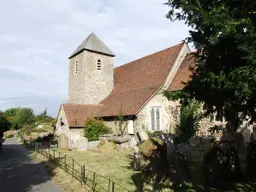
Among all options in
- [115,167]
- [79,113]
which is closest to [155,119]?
[79,113]

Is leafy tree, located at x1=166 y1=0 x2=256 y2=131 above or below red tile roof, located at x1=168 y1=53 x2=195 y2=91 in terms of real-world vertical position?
below

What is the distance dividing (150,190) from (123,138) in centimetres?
1241

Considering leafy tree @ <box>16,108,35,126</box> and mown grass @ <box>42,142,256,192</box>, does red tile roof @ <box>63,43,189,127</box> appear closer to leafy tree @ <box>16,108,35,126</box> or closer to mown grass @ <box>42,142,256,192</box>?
mown grass @ <box>42,142,256,192</box>

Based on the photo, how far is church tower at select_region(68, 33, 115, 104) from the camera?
3080cm

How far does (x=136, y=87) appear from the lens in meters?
27.6

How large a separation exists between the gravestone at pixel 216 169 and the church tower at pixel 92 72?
21216 mm

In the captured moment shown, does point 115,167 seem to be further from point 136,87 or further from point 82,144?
point 136,87

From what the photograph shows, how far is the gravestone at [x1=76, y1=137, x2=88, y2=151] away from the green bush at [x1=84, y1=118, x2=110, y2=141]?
1.76 ft

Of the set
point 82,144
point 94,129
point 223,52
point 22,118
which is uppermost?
point 22,118

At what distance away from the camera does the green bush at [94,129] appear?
83.9 feet

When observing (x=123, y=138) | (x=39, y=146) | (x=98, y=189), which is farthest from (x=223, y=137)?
(x=39, y=146)

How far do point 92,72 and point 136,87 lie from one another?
6.41 metres

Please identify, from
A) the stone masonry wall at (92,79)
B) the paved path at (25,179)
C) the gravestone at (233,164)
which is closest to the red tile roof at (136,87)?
the stone masonry wall at (92,79)

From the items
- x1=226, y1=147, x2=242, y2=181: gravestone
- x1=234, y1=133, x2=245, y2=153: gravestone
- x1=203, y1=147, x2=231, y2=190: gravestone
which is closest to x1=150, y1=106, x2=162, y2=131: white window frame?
x1=234, y1=133, x2=245, y2=153: gravestone
